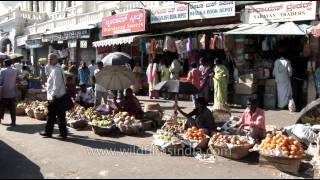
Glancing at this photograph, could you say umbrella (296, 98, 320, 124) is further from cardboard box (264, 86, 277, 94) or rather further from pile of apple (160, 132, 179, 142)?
cardboard box (264, 86, 277, 94)

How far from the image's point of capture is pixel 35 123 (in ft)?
37.4

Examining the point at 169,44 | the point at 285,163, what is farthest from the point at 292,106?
the point at 285,163

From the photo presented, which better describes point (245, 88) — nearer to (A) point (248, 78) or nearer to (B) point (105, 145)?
(A) point (248, 78)

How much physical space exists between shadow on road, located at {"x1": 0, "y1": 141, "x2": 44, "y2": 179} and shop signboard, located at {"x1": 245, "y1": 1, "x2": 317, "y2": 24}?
27.8 ft

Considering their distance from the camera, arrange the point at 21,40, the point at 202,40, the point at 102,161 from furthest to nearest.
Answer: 1. the point at 21,40
2. the point at 202,40
3. the point at 102,161

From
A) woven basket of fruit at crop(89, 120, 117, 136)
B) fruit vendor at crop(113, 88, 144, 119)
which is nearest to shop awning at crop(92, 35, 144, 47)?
fruit vendor at crop(113, 88, 144, 119)

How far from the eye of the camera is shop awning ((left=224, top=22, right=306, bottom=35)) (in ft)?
39.2

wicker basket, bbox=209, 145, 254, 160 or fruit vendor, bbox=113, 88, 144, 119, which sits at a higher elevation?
fruit vendor, bbox=113, 88, 144, 119

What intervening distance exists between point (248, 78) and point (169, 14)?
15.2 ft

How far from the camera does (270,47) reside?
1351 cm

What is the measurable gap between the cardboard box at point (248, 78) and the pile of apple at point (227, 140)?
5.95 m

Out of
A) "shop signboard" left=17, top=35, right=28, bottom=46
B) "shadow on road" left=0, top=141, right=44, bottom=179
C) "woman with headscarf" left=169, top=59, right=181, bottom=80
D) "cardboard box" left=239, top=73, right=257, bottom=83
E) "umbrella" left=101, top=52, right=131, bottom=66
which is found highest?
"shop signboard" left=17, top=35, right=28, bottom=46

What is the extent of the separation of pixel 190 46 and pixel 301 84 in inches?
154

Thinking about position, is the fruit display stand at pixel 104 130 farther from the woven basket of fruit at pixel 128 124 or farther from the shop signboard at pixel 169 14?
the shop signboard at pixel 169 14
